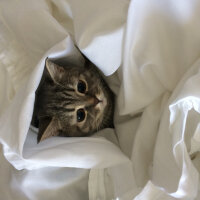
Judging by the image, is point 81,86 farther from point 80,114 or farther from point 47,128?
point 47,128

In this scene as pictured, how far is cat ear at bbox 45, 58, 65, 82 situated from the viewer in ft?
3.09

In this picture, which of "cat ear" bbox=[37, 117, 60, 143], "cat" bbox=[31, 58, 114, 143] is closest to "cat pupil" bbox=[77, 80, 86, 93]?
"cat" bbox=[31, 58, 114, 143]

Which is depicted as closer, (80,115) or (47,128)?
(47,128)

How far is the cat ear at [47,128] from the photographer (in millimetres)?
931

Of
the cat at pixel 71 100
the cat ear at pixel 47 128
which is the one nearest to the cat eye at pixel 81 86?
the cat at pixel 71 100

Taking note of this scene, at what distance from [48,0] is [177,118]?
0.55 metres

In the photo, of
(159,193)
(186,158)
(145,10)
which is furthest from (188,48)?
(159,193)

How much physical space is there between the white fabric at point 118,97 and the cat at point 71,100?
62mm

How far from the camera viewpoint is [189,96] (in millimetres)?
785

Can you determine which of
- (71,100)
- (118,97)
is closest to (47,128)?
(71,100)

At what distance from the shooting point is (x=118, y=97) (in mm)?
1043

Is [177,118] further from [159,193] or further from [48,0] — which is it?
[48,0]

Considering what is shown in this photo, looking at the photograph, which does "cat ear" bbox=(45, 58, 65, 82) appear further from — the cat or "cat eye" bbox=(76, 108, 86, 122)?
"cat eye" bbox=(76, 108, 86, 122)

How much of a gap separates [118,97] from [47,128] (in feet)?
0.87
